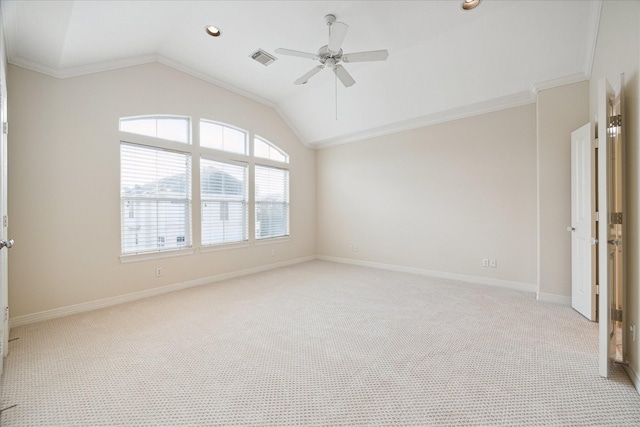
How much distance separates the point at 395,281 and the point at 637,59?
143 inches

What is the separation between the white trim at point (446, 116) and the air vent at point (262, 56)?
249cm

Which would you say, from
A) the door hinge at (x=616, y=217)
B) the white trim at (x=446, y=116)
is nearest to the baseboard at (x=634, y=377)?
the door hinge at (x=616, y=217)

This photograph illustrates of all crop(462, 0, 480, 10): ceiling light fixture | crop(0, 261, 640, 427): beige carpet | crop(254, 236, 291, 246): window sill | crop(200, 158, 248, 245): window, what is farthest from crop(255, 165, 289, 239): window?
crop(462, 0, 480, 10): ceiling light fixture

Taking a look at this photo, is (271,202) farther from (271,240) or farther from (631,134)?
(631,134)

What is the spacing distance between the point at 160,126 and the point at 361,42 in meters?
3.11

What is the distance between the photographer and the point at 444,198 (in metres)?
4.82

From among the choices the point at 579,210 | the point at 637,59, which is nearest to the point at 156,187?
the point at 637,59

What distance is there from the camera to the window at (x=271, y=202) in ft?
17.9

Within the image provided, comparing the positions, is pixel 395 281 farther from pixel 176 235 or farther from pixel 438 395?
pixel 176 235

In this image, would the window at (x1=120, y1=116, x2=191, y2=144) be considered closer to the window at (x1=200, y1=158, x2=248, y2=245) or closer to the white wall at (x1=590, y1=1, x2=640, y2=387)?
the window at (x1=200, y1=158, x2=248, y2=245)

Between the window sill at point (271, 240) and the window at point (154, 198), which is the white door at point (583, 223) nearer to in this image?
the window sill at point (271, 240)

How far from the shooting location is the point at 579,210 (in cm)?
315

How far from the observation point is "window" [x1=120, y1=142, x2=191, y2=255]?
3.70 metres

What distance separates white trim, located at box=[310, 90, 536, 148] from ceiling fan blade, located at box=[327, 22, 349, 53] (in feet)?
8.42
